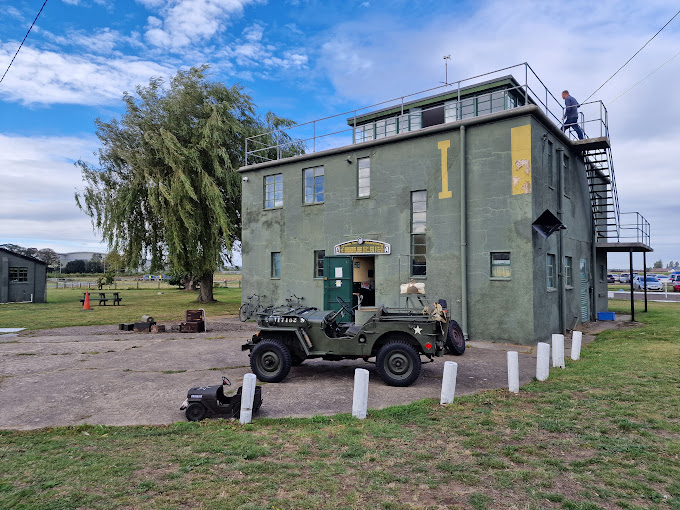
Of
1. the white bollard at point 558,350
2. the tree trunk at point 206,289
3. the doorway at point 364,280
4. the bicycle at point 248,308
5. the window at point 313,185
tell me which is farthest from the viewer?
the tree trunk at point 206,289

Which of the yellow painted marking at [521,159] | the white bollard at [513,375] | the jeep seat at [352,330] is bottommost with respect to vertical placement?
the white bollard at [513,375]

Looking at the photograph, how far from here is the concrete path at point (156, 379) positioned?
22.4 ft

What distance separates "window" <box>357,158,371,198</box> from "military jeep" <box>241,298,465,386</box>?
871cm

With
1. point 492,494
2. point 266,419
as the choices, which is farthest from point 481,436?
point 266,419

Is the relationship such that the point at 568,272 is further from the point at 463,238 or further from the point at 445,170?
the point at 445,170

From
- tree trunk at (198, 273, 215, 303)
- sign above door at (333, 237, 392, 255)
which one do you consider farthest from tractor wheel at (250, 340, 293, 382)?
tree trunk at (198, 273, 215, 303)

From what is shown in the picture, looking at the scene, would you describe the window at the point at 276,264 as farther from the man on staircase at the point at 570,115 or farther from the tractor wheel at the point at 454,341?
the man on staircase at the point at 570,115

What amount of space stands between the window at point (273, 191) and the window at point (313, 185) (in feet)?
5.00

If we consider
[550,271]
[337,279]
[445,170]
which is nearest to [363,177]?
[445,170]

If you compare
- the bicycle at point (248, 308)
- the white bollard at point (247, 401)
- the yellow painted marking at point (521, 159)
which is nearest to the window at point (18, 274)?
the bicycle at point (248, 308)

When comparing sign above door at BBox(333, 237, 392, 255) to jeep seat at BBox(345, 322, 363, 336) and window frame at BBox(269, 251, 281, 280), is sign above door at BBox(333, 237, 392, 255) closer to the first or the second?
window frame at BBox(269, 251, 281, 280)

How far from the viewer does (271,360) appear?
862 centimetres

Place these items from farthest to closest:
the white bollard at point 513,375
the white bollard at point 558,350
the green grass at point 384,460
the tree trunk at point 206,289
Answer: the tree trunk at point 206,289 < the white bollard at point 558,350 < the white bollard at point 513,375 < the green grass at point 384,460

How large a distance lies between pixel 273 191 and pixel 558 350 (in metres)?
14.1
